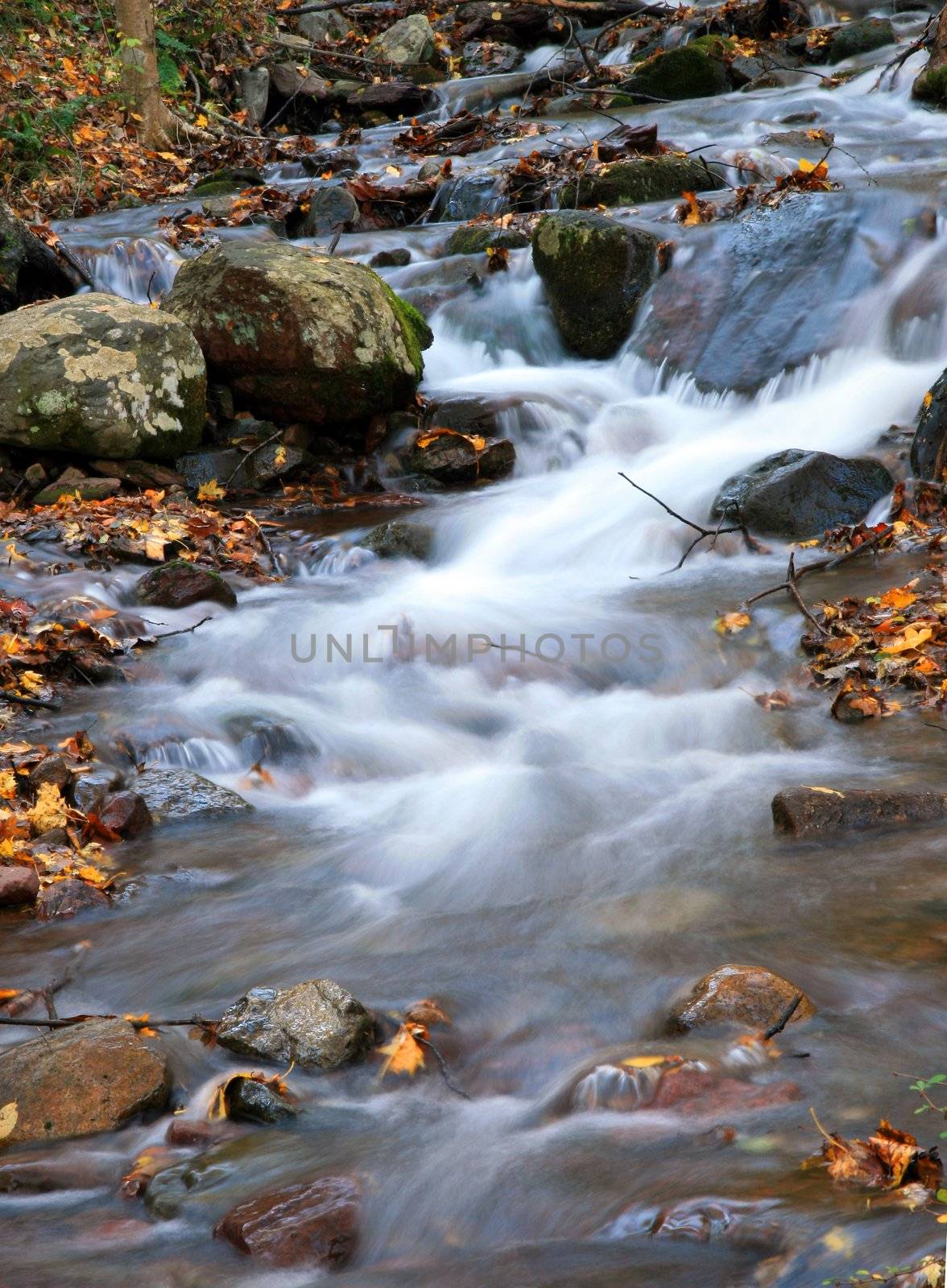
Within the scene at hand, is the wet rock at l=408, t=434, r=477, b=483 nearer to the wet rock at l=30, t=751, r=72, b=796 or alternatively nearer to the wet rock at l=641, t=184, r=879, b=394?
the wet rock at l=641, t=184, r=879, b=394

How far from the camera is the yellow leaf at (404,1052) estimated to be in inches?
115

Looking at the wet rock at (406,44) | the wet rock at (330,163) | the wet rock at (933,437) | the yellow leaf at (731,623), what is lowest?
the yellow leaf at (731,623)

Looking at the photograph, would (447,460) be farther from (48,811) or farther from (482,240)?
(48,811)

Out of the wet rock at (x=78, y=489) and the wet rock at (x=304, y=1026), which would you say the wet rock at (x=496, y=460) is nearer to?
the wet rock at (x=78, y=489)

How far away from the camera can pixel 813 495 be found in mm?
6812

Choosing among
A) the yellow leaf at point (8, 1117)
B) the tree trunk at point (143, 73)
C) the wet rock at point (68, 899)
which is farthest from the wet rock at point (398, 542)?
the tree trunk at point (143, 73)

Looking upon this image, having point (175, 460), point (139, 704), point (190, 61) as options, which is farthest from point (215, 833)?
point (190, 61)

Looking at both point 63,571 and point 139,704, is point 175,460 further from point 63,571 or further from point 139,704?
point 139,704

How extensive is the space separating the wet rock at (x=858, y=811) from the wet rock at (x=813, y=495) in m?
3.09

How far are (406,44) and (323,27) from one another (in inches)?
65.9

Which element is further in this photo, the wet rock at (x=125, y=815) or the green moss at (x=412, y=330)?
the green moss at (x=412, y=330)

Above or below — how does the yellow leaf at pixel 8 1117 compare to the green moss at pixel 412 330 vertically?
below

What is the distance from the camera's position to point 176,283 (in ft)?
28.9

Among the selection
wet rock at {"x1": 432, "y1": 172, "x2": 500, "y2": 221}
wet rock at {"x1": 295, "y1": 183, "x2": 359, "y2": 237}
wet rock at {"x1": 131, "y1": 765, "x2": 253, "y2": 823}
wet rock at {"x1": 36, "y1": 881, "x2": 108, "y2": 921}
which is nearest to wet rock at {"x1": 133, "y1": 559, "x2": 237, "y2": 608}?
wet rock at {"x1": 131, "y1": 765, "x2": 253, "y2": 823}
